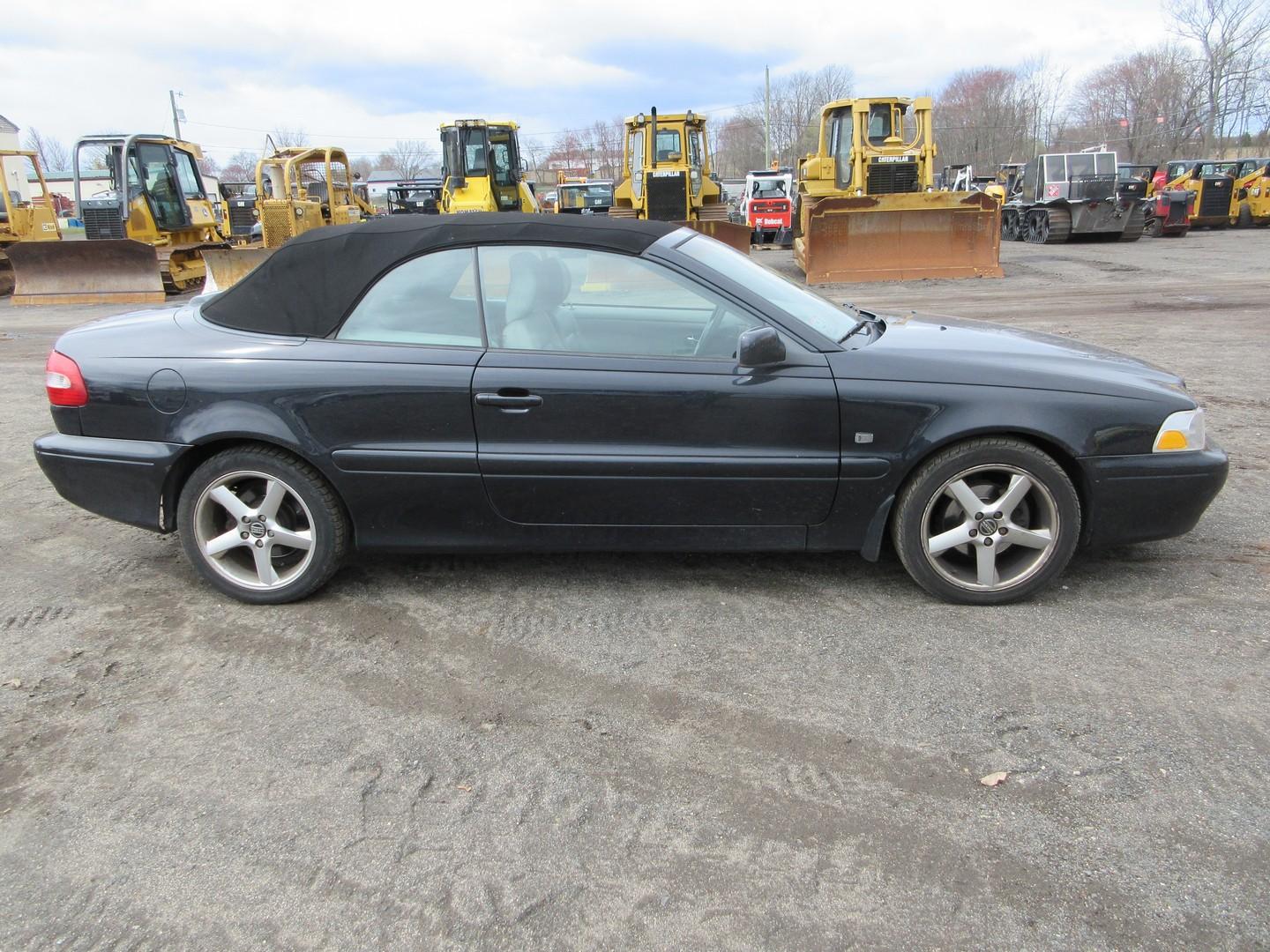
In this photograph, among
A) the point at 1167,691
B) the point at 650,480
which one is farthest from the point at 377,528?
the point at 1167,691

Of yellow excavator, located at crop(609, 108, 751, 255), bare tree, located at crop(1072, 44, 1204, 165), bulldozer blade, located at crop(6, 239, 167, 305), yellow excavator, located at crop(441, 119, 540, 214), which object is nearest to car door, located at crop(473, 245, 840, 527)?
bulldozer blade, located at crop(6, 239, 167, 305)

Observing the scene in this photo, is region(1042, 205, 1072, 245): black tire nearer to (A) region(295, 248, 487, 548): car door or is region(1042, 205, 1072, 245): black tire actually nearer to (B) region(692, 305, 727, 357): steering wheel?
(B) region(692, 305, 727, 357): steering wheel

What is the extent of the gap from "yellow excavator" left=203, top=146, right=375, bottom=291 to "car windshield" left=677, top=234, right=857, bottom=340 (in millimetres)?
11369

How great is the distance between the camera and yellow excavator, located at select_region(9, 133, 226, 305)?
15.4 meters

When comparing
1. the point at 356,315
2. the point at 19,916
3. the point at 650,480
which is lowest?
the point at 19,916

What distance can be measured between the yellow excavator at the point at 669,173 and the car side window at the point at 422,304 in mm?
15253

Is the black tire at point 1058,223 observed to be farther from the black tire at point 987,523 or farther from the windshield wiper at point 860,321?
the black tire at point 987,523

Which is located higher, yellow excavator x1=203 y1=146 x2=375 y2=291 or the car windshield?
yellow excavator x1=203 y1=146 x2=375 y2=291

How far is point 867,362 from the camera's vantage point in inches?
141

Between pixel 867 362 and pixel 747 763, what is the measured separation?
1662mm

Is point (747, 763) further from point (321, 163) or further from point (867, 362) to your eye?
point (321, 163)

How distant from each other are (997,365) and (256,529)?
121 inches

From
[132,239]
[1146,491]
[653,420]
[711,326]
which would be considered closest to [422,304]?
[653,420]

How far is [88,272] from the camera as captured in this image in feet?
51.0
